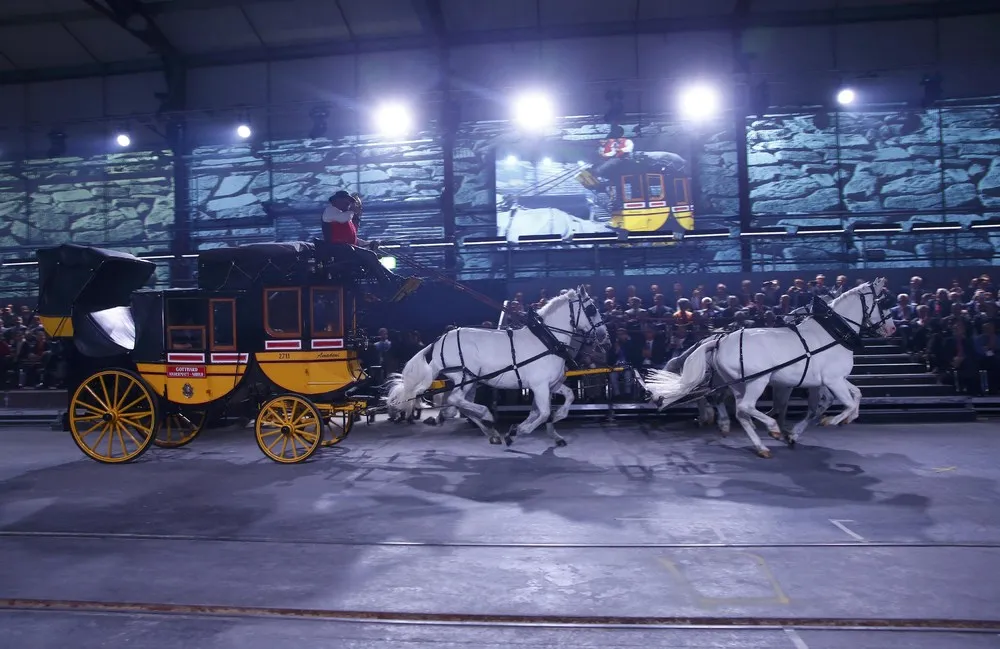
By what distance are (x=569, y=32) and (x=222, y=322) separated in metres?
13.1

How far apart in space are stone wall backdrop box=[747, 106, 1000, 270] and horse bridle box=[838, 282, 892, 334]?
25.7 ft

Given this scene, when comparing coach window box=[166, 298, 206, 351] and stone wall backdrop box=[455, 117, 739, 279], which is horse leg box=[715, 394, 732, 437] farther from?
coach window box=[166, 298, 206, 351]

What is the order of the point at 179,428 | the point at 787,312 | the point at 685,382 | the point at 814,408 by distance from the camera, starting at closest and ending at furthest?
the point at 685,382 → the point at 814,408 → the point at 179,428 → the point at 787,312

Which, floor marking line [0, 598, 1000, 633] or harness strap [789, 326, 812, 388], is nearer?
floor marking line [0, 598, 1000, 633]

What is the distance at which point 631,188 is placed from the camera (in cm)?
1661

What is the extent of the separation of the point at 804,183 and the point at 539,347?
11466 millimetres

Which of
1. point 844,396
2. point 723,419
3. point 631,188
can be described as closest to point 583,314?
point 723,419

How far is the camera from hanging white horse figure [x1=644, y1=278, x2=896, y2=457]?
324 inches

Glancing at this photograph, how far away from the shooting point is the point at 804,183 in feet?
56.0

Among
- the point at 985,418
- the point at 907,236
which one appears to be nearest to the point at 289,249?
the point at 985,418

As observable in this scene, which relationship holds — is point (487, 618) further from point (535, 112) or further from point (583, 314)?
point (535, 112)

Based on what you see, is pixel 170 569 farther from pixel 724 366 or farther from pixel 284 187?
pixel 284 187

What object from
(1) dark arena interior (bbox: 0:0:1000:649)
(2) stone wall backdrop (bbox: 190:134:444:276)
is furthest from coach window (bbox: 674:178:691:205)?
(2) stone wall backdrop (bbox: 190:134:444:276)

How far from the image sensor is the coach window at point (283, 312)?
7.97m
